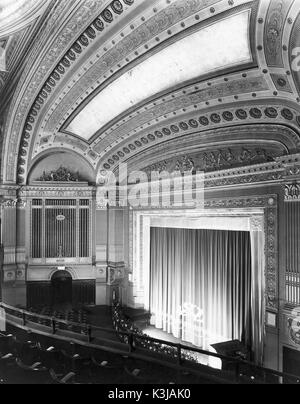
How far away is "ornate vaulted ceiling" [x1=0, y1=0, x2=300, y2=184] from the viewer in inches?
235

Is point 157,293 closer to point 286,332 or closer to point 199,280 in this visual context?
point 199,280

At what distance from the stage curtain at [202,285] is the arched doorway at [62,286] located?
2607mm

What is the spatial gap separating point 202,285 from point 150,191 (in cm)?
316

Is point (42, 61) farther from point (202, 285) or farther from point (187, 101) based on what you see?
point (202, 285)

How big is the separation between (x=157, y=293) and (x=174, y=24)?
820 centimetres

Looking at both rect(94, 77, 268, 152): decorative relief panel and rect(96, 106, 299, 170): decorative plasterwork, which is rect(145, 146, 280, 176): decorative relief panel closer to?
rect(96, 106, 299, 170): decorative plasterwork

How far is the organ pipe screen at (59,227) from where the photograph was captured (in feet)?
39.0

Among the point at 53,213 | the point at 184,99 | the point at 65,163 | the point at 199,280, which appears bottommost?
the point at 199,280

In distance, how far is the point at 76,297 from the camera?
39.3 feet

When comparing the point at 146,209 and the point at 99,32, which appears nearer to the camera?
the point at 99,32

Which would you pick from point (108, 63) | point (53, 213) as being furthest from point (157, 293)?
point (108, 63)

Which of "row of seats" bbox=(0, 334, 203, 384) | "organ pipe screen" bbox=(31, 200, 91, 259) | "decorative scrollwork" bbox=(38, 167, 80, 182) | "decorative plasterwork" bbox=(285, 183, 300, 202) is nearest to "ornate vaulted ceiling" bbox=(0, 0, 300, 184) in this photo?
"decorative plasterwork" bbox=(285, 183, 300, 202)

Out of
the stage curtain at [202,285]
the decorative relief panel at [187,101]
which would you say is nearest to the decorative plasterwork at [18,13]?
the decorative relief panel at [187,101]
